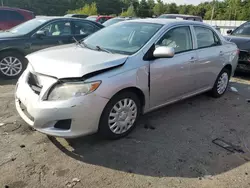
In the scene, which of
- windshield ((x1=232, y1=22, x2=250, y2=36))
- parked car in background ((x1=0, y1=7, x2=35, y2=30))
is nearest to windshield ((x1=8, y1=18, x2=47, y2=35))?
parked car in background ((x1=0, y1=7, x2=35, y2=30))

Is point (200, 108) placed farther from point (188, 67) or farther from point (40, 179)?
point (40, 179)

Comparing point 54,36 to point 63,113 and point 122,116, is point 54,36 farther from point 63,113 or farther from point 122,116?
point 63,113

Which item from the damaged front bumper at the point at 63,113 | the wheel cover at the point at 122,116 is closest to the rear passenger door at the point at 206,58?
the wheel cover at the point at 122,116

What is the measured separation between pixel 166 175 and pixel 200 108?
2.34m

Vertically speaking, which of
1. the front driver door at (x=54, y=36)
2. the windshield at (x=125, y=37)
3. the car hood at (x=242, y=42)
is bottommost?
the car hood at (x=242, y=42)

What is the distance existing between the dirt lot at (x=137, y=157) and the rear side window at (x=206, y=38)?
→ 4.67 ft

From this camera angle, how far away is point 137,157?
3.09 m

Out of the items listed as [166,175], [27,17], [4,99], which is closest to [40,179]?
[166,175]

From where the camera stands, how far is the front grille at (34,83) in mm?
3051

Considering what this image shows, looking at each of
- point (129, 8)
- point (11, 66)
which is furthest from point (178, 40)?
point (129, 8)

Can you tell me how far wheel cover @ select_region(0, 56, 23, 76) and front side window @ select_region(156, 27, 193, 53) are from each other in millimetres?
3943

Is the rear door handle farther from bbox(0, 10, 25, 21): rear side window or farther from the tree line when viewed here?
the tree line

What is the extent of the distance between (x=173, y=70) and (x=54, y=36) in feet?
13.3

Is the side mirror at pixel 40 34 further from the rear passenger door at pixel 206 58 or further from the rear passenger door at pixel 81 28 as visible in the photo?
the rear passenger door at pixel 206 58
